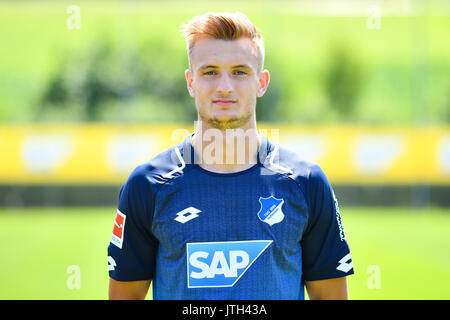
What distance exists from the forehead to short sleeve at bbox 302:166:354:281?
0.50m

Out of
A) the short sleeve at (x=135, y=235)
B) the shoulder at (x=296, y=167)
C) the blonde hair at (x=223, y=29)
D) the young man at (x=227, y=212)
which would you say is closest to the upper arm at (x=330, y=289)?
the young man at (x=227, y=212)

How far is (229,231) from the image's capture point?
2.28 meters

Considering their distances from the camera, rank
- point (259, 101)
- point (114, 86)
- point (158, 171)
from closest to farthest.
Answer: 1. point (158, 171)
2. point (259, 101)
3. point (114, 86)

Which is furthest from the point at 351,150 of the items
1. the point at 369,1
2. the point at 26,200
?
the point at 369,1

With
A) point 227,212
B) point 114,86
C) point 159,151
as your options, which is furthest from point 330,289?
point 114,86

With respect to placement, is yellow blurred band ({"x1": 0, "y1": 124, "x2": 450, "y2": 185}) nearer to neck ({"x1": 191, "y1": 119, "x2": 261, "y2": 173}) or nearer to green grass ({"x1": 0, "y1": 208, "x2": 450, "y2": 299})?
green grass ({"x1": 0, "y1": 208, "x2": 450, "y2": 299})

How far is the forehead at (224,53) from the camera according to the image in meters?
2.29

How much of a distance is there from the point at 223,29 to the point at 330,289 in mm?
1083

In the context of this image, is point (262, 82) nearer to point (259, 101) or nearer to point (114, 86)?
point (259, 101)

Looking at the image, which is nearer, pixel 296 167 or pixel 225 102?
pixel 225 102

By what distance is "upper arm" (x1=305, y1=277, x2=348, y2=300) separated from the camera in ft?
7.76

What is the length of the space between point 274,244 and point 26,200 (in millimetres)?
12503

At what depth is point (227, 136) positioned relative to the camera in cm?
233

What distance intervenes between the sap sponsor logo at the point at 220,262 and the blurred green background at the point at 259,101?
4.27 meters
